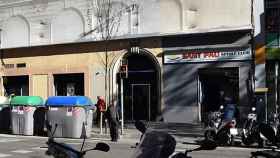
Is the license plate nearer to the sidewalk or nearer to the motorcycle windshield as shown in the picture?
the sidewalk

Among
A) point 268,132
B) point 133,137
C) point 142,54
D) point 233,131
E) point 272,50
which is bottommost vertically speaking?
point 133,137

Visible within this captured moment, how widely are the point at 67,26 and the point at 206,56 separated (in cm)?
869

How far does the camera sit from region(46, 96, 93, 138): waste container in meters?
22.4

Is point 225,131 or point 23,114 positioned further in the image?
point 23,114

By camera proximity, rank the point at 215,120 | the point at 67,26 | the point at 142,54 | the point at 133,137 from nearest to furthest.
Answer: the point at 215,120 → the point at 133,137 → the point at 142,54 → the point at 67,26

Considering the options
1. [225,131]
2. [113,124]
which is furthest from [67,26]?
[225,131]

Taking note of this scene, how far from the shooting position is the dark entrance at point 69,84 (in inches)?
1232

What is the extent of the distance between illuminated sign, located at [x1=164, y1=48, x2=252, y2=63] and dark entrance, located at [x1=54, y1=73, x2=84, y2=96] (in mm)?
5504

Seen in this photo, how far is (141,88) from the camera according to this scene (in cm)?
2920

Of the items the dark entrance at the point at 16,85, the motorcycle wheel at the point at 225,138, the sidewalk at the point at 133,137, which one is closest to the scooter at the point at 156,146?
the motorcycle wheel at the point at 225,138

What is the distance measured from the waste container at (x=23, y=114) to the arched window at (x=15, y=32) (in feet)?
31.4

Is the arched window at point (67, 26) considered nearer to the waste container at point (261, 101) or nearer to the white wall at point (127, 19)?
the white wall at point (127, 19)

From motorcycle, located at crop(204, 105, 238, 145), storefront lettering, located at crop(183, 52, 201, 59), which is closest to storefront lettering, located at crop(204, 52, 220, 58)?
storefront lettering, located at crop(183, 52, 201, 59)

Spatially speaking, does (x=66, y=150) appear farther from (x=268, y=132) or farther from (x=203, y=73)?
(x=203, y=73)
